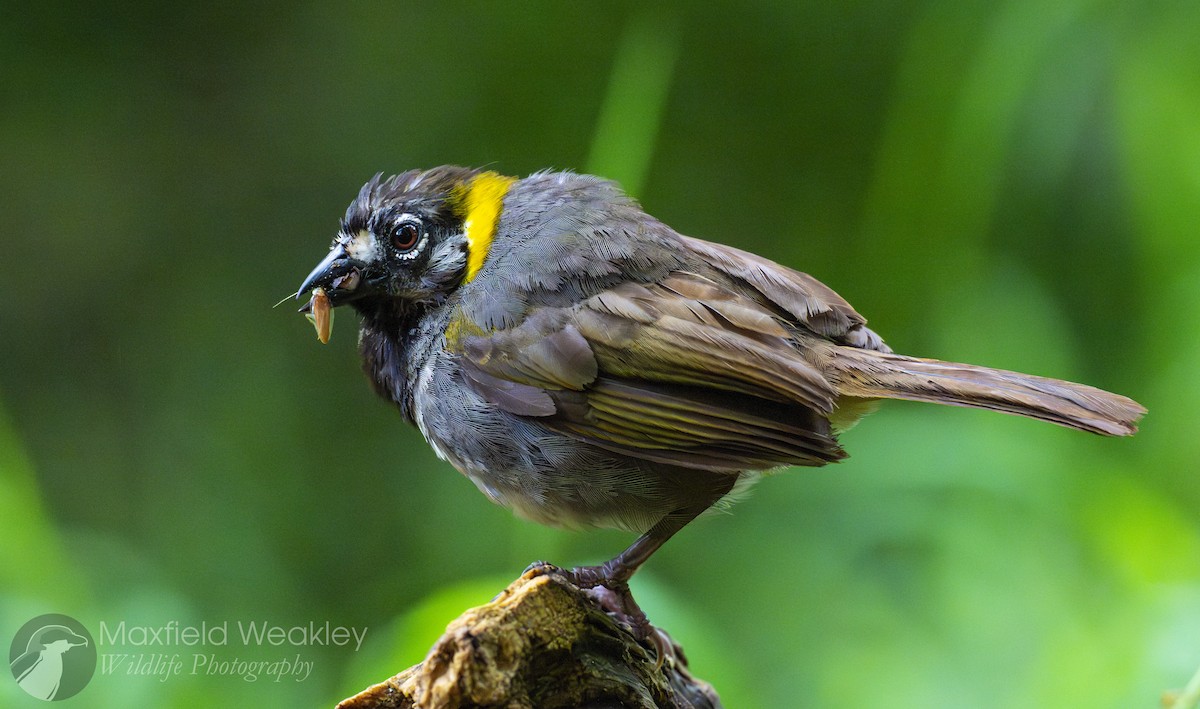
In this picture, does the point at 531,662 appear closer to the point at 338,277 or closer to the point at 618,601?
the point at 618,601

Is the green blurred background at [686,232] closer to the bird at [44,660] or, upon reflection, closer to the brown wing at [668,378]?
the bird at [44,660]

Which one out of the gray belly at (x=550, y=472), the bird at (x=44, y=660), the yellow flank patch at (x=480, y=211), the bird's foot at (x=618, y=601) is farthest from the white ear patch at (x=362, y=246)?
the bird at (x=44, y=660)

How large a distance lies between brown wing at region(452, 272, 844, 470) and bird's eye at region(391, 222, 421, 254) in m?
0.43

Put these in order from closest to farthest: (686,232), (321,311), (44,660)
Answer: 1. (321,311)
2. (44,660)
3. (686,232)

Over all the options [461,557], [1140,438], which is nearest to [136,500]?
[461,557]

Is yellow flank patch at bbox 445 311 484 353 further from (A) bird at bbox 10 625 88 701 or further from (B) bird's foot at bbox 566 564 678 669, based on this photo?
(A) bird at bbox 10 625 88 701

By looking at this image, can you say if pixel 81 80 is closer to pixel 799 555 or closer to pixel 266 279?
pixel 266 279

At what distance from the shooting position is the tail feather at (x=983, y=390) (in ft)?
7.12

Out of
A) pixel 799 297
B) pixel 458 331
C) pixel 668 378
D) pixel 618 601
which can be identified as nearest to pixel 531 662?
pixel 618 601

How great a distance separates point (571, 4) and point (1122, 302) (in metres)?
2.67

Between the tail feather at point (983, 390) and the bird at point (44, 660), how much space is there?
2.33 meters

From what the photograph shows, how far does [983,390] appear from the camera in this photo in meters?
2.23

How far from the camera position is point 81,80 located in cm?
476

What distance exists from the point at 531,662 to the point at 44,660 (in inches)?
73.6
